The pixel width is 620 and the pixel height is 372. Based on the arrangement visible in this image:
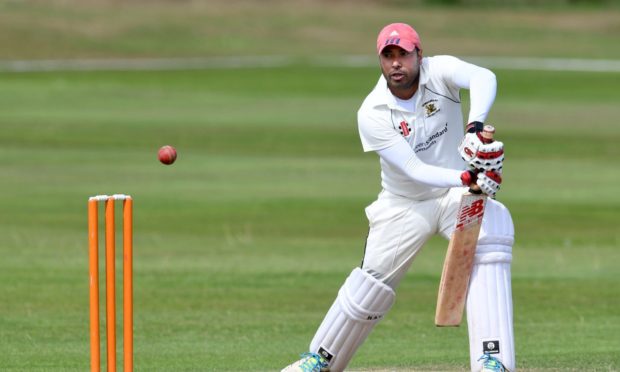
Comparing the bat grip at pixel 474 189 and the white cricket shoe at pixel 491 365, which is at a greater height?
the bat grip at pixel 474 189

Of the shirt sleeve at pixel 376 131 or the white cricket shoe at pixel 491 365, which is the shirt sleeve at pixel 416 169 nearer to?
the shirt sleeve at pixel 376 131

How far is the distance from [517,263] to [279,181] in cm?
550

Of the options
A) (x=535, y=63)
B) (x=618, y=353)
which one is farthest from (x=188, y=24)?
(x=618, y=353)

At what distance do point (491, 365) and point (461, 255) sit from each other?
19.0 inches

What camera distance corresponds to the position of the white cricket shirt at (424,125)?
676 cm

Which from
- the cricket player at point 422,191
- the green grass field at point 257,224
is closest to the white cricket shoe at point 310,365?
the cricket player at point 422,191

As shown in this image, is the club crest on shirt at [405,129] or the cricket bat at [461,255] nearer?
the cricket bat at [461,255]

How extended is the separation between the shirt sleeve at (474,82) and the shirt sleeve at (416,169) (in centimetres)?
25

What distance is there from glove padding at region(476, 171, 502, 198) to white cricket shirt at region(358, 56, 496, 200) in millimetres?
234

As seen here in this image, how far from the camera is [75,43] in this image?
→ 4350 centimetres

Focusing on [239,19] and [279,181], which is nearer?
[279,181]

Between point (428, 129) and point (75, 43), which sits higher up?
point (75, 43)

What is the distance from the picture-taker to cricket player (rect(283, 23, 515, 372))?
664 cm

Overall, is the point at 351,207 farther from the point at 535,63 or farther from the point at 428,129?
the point at 535,63
